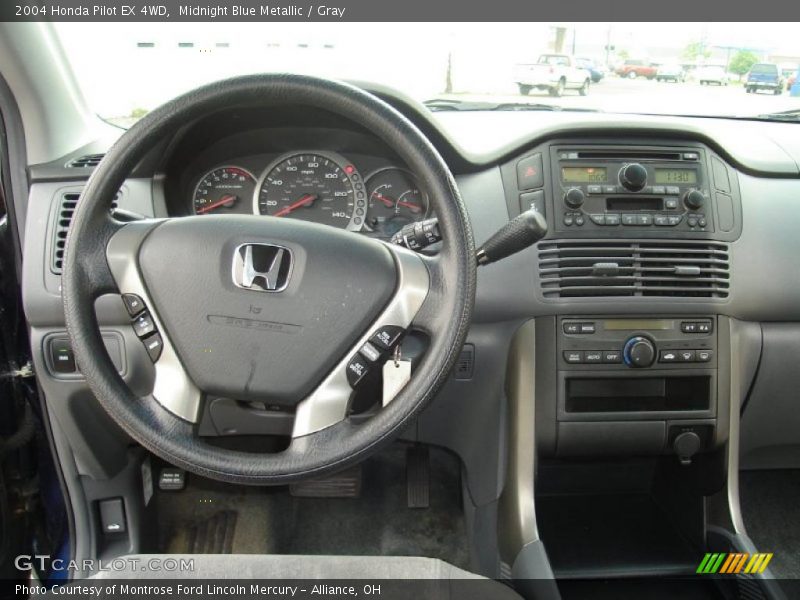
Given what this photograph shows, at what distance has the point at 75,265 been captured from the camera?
119 centimetres

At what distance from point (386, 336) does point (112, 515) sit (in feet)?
3.99

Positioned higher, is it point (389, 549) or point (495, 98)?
point (495, 98)

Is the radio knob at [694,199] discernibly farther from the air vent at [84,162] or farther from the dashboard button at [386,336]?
the air vent at [84,162]

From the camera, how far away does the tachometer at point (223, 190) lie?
177 centimetres

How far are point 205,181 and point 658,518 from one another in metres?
1.67

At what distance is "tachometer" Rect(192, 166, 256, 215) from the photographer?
177 cm

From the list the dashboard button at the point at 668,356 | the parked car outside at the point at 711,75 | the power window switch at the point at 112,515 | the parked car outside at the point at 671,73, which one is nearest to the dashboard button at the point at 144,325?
the power window switch at the point at 112,515

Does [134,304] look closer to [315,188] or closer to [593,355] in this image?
[315,188]

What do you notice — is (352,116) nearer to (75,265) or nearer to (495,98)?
(75,265)

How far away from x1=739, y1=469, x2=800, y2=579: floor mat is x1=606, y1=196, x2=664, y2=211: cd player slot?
47.6 inches

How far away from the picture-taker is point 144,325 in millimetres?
1241

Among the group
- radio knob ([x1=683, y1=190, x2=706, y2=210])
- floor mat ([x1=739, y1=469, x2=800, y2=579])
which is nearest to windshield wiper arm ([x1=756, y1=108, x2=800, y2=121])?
radio knob ([x1=683, y1=190, x2=706, y2=210])

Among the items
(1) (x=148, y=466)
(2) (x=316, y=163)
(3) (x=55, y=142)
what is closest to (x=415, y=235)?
(2) (x=316, y=163)

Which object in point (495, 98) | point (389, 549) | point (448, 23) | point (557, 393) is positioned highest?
point (448, 23)
